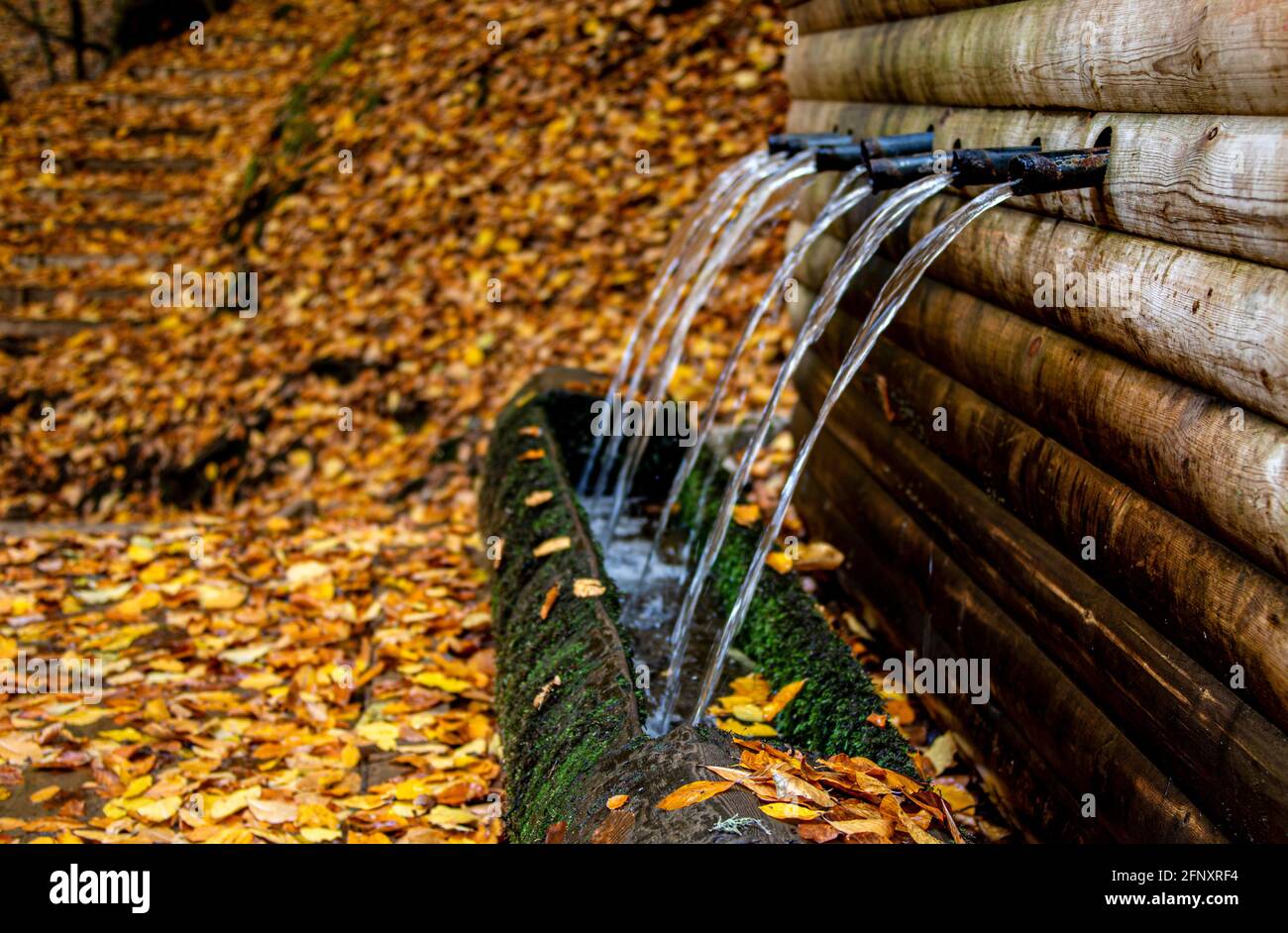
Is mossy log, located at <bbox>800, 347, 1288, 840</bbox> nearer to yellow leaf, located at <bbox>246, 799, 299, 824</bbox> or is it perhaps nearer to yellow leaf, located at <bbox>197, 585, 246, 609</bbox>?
yellow leaf, located at <bbox>246, 799, 299, 824</bbox>

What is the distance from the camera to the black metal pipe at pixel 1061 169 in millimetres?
2416

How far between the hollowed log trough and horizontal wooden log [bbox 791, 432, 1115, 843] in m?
0.54

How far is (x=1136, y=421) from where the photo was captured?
229 cm

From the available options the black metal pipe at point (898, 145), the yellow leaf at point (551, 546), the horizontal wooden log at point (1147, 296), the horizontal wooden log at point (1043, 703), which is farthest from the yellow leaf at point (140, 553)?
the horizontal wooden log at point (1147, 296)

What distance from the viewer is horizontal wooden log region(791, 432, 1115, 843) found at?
2750 millimetres

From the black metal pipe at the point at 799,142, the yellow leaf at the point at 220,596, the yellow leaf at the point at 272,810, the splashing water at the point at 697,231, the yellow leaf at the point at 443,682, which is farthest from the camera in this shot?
the yellow leaf at the point at 220,596

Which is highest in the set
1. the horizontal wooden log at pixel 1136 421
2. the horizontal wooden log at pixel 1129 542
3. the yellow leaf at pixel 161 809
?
the horizontal wooden log at pixel 1136 421

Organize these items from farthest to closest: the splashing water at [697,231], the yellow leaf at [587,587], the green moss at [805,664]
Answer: the splashing water at [697,231] → the yellow leaf at [587,587] → the green moss at [805,664]

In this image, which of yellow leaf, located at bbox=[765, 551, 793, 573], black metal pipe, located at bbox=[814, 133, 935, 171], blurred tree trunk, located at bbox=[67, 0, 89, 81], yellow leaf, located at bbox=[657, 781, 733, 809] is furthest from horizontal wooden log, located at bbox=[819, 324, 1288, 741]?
blurred tree trunk, located at bbox=[67, 0, 89, 81]

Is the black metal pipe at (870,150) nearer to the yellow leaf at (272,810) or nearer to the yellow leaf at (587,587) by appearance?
the yellow leaf at (587,587)

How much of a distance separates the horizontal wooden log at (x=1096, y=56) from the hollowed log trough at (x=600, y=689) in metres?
1.46

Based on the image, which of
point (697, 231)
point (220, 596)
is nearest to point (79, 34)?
point (220, 596)
